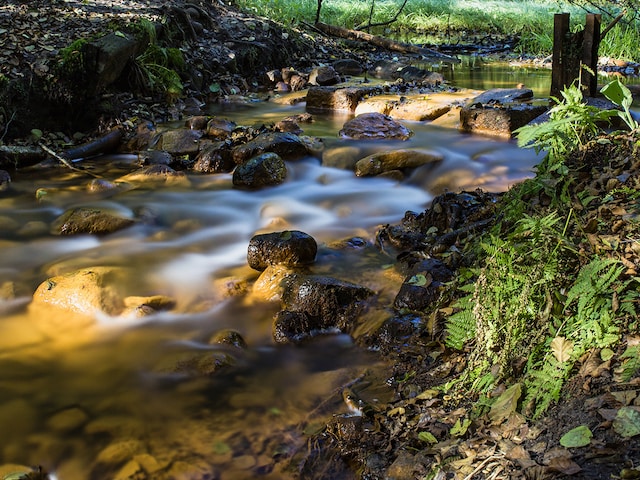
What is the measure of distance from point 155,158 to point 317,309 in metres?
4.65

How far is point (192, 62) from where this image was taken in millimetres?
11688

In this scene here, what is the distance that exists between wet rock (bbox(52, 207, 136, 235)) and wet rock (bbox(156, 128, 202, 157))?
8.07 feet

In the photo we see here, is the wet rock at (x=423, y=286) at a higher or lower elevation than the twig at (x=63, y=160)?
lower

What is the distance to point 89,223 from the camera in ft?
18.7

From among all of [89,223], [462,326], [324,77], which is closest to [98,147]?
[89,223]

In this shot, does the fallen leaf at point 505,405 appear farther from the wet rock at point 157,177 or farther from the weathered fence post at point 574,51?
the weathered fence post at point 574,51

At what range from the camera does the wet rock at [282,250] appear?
473 centimetres

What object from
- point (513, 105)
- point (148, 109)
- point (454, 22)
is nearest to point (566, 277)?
point (513, 105)

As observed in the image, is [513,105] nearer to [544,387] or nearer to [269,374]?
[269,374]

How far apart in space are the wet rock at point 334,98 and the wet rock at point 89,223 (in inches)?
238

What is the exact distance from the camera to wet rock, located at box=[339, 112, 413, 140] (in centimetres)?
867

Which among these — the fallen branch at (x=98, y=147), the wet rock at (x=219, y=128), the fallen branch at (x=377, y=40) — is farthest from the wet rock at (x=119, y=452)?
the fallen branch at (x=377, y=40)

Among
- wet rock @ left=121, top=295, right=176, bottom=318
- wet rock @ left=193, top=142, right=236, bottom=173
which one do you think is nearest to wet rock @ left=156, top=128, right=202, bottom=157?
wet rock @ left=193, top=142, right=236, bottom=173

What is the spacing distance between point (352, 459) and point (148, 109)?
26.8 feet
